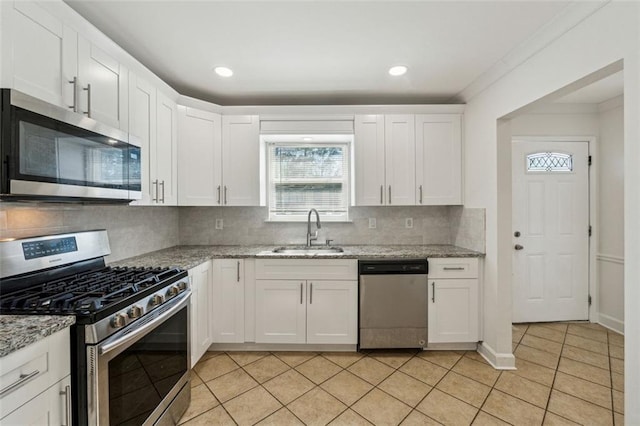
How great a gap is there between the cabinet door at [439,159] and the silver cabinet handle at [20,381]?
2887 millimetres

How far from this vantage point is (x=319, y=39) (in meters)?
1.91

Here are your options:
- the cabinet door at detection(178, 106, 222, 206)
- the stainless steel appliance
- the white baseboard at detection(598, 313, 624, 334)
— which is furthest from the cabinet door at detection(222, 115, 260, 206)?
the white baseboard at detection(598, 313, 624, 334)

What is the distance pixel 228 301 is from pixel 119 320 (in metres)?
1.39

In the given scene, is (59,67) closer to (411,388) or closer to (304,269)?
(304,269)

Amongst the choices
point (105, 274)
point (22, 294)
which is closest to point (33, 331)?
point (22, 294)

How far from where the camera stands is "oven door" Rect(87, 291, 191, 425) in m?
1.16

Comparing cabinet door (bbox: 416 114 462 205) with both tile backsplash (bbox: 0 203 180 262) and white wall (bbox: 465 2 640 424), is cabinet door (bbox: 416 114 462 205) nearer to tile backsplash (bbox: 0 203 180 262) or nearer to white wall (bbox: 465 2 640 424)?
white wall (bbox: 465 2 640 424)

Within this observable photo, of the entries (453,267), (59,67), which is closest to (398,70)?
(453,267)

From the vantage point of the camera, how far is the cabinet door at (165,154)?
2279 mm

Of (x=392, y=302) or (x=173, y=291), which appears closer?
(x=173, y=291)

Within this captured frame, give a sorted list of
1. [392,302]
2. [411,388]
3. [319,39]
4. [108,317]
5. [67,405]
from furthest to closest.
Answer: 1. [392,302]
2. [411,388]
3. [319,39]
4. [108,317]
5. [67,405]

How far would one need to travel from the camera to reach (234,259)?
2.56 metres

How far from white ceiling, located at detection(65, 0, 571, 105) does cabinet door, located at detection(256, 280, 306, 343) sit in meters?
1.88

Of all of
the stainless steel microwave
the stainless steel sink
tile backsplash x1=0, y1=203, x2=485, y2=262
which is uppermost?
the stainless steel microwave
